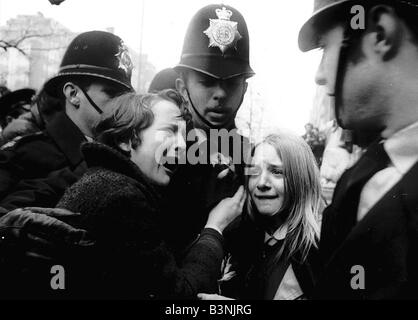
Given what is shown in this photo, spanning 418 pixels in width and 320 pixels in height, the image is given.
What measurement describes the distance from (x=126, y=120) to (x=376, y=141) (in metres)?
0.81

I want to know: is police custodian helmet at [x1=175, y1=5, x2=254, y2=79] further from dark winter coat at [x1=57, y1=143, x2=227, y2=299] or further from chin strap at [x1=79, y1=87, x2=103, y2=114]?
dark winter coat at [x1=57, y1=143, x2=227, y2=299]

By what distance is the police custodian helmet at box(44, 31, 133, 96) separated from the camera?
Result: 72.6 inches

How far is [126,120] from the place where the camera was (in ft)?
4.93

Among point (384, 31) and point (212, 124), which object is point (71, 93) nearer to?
point (212, 124)

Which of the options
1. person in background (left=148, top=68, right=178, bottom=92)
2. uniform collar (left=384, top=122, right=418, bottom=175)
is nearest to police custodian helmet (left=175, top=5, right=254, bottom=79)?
person in background (left=148, top=68, right=178, bottom=92)

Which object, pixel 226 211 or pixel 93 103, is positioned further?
pixel 93 103

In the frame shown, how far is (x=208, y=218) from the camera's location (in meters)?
1.65

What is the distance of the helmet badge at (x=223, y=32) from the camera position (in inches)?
67.0

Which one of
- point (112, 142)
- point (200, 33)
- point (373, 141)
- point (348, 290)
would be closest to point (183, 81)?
point (200, 33)

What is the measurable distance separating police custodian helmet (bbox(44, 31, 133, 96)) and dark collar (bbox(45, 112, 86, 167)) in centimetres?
15

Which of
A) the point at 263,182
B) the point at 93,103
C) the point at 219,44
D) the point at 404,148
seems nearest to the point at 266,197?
the point at 263,182

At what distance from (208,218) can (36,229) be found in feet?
1.97

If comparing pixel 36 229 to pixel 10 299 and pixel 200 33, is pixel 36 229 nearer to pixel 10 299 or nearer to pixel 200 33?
pixel 10 299

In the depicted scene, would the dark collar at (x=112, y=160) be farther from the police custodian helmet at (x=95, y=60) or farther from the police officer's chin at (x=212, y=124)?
the police custodian helmet at (x=95, y=60)
